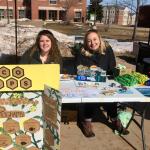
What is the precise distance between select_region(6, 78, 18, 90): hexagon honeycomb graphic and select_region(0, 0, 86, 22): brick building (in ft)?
158

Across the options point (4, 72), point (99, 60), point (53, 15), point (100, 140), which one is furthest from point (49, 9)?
point (4, 72)

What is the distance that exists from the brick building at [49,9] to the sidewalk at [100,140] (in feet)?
153

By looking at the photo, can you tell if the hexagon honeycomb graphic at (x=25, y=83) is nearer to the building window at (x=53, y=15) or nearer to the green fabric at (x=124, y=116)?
the green fabric at (x=124, y=116)

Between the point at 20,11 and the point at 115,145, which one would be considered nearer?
the point at 115,145

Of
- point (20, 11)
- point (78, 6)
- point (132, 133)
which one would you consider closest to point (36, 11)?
point (20, 11)

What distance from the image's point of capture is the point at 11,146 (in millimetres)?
2662

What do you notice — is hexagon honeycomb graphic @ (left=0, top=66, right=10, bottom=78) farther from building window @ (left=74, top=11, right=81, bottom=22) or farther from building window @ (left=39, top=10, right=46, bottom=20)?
building window @ (left=39, top=10, right=46, bottom=20)

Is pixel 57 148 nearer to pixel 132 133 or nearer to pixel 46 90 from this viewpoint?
pixel 46 90

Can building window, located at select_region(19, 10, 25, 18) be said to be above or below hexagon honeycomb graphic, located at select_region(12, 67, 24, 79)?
above

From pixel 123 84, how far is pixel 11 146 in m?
1.57

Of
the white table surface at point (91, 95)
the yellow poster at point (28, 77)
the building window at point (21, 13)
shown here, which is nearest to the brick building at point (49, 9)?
the building window at point (21, 13)

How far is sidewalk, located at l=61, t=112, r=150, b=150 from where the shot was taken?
148 inches

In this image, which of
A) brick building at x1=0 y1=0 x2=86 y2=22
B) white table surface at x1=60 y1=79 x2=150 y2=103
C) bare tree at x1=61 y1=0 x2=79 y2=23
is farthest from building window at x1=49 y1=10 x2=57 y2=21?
white table surface at x1=60 y1=79 x2=150 y2=103

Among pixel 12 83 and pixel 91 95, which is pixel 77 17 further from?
pixel 12 83
